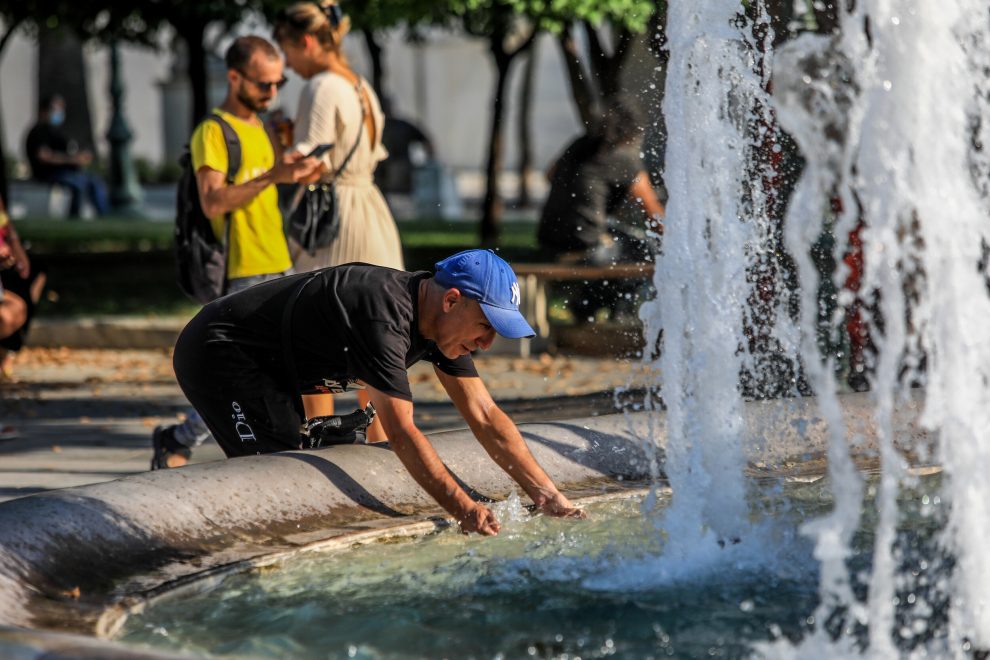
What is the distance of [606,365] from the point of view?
981 cm

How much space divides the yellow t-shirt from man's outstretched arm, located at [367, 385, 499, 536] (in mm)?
1939

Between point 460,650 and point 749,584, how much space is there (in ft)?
3.14

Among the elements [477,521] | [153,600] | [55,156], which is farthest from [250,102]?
[55,156]

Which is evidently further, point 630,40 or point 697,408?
point 630,40

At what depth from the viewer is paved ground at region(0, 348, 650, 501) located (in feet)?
21.1

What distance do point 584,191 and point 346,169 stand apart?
386 cm

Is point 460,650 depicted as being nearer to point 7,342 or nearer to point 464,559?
point 464,559

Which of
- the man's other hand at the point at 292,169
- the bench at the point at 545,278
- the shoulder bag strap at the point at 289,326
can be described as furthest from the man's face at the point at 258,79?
the bench at the point at 545,278

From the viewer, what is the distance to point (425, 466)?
405cm

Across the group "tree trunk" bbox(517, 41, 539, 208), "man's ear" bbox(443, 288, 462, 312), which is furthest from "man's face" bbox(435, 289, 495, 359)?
"tree trunk" bbox(517, 41, 539, 208)

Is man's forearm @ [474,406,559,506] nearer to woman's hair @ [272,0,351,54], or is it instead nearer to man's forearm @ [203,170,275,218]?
man's forearm @ [203,170,275,218]

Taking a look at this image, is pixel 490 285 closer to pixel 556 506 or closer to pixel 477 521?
pixel 477 521

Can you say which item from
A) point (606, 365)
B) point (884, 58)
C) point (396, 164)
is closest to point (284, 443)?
point (884, 58)

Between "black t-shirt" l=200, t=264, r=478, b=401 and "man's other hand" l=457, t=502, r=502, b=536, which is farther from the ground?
"black t-shirt" l=200, t=264, r=478, b=401
